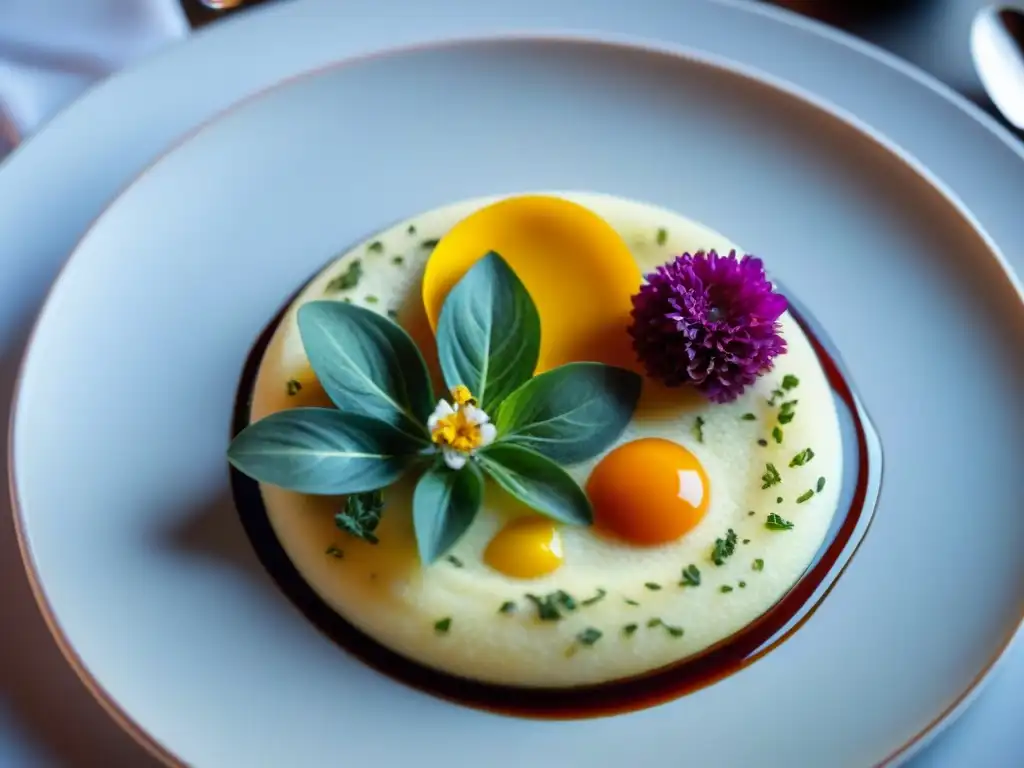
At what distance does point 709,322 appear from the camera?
5.66 feet

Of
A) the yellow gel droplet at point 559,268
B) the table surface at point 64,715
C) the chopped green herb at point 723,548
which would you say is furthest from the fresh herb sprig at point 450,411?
the table surface at point 64,715

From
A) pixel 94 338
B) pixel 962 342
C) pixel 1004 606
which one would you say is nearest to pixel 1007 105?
pixel 962 342

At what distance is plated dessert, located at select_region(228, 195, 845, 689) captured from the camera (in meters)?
1.61

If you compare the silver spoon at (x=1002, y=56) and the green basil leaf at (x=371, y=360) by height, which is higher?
the silver spoon at (x=1002, y=56)

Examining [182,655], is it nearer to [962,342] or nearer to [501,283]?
[501,283]

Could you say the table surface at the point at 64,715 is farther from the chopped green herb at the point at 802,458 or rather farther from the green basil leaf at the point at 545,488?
the green basil leaf at the point at 545,488

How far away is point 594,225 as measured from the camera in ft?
6.28

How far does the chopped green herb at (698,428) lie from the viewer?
1795 millimetres

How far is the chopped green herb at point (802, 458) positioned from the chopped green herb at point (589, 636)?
469mm

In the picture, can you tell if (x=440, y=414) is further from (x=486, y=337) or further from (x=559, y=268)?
(x=559, y=268)

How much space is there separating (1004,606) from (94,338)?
167 centimetres

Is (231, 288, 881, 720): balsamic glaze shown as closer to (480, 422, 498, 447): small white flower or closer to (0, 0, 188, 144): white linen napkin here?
(480, 422, 498, 447): small white flower

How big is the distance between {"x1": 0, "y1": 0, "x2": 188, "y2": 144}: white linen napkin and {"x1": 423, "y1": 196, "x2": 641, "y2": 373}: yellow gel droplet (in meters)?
1.01

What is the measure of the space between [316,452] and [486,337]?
0.35 m
